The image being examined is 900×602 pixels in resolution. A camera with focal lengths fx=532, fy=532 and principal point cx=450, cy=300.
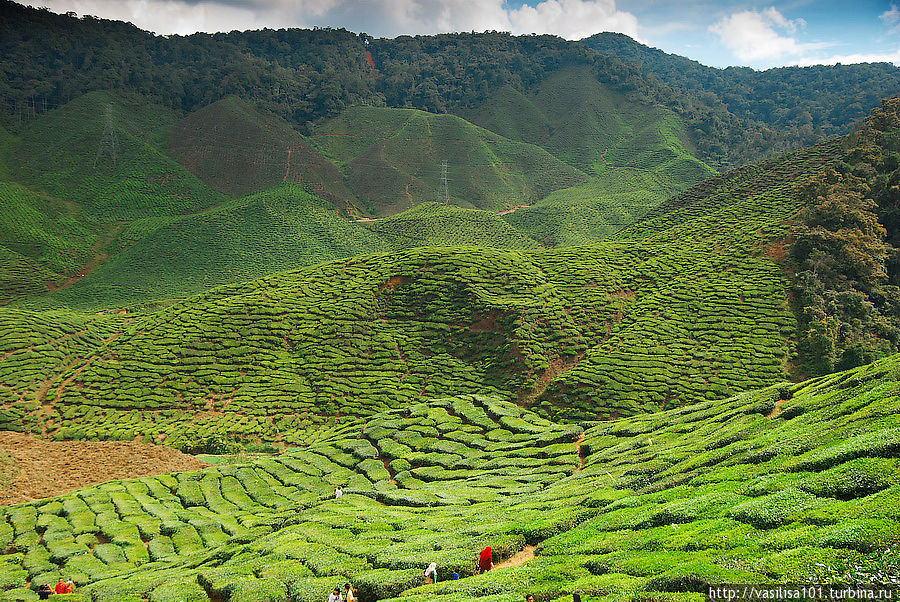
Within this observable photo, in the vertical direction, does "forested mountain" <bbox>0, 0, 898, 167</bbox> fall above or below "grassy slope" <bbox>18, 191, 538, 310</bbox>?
above

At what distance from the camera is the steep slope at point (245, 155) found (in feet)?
439

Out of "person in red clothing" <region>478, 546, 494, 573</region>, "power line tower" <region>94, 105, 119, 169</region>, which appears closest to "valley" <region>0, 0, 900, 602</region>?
"person in red clothing" <region>478, 546, 494, 573</region>

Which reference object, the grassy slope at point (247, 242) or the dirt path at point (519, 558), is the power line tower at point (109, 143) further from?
the dirt path at point (519, 558)

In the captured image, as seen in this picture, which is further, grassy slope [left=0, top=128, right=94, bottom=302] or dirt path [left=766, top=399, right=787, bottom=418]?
grassy slope [left=0, top=128, right=94, bottom=302]

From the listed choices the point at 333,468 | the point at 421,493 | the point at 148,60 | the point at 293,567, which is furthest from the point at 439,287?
the point at 148,60

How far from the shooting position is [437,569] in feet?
59.3

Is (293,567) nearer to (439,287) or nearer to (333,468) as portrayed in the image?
(333,468)

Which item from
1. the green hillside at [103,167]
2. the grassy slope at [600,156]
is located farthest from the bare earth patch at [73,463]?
the grassy slope at [600,156]

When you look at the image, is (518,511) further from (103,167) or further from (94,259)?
(103,167)

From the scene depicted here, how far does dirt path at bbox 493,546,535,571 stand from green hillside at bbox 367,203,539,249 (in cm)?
8581

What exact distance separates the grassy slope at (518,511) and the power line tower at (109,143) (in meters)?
118

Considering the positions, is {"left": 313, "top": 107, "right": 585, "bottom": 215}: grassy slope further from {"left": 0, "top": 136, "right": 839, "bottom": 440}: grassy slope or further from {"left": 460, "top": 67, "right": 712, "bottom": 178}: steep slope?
{"left": 0, "top": 136, "right": 839, "bottom": 440}: grassy slope

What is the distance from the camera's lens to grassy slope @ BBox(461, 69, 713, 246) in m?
120

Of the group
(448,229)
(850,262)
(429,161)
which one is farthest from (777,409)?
(429,161)
